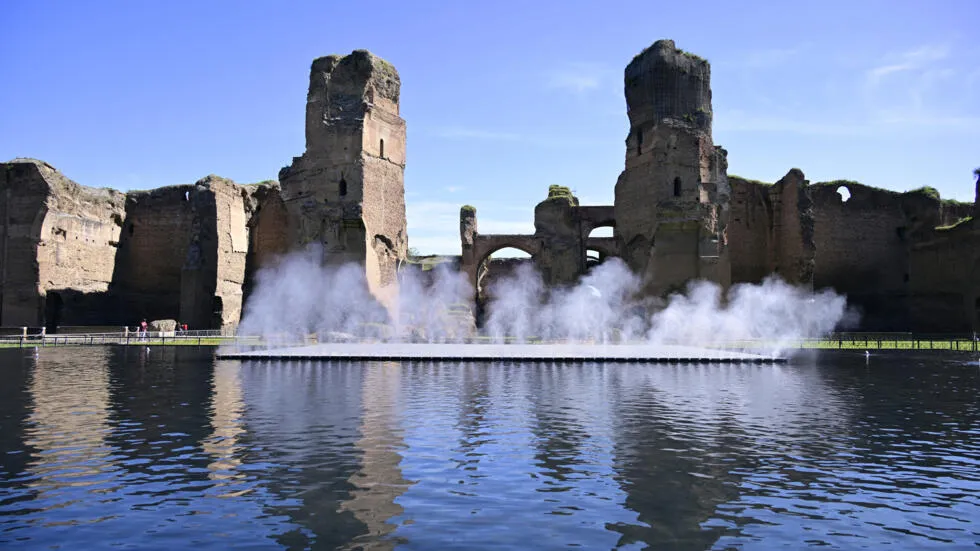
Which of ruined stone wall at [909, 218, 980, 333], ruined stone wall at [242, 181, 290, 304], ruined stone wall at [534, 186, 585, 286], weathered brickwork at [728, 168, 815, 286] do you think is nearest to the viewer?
ruined stone wall at [909, 218, 980, 333]

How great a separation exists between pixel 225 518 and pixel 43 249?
32890 mm

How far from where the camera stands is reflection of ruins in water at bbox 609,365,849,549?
593 centimetres

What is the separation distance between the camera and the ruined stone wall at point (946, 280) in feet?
110

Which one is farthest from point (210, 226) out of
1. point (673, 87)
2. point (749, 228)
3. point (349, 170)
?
point (749, 228)

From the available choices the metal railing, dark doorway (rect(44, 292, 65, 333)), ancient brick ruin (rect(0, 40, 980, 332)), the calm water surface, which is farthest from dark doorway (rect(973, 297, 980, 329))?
dark doorway (rect(44, 292, 65, 333))

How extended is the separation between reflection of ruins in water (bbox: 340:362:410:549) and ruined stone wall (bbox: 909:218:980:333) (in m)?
29.9

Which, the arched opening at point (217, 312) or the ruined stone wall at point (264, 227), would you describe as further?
the ruined stone wall at point (264, 227)

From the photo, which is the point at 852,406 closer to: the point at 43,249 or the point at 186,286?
the point at 186,286

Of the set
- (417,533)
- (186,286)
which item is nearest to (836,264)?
(186,286)

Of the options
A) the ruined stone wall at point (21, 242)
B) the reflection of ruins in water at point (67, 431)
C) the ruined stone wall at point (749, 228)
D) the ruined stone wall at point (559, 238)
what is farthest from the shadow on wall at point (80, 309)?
the ruined stone wall at point (749, 228)

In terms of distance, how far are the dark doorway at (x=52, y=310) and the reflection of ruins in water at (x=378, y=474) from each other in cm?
2671

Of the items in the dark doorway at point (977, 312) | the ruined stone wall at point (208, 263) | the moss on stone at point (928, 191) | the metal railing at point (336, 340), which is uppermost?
the moss on stone at point (928, 191)

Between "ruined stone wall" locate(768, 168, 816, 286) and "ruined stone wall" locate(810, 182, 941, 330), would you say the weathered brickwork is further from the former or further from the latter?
"ruined stone wall" locate(810, 182, 941, 330)

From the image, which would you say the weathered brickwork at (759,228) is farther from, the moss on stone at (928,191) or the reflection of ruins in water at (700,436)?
the reflection of ruins in water at (700,436)
